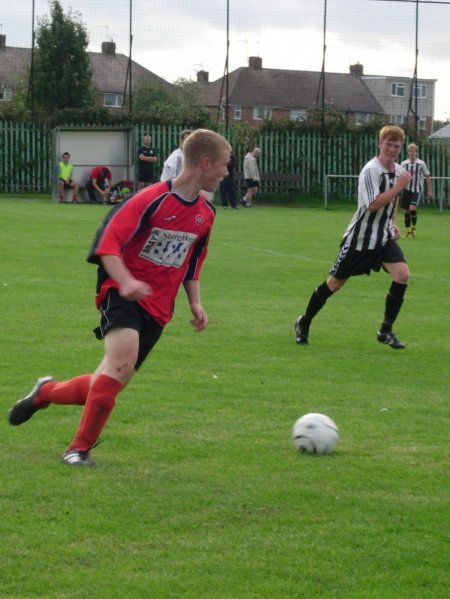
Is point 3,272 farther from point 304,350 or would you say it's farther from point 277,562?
point 277,562

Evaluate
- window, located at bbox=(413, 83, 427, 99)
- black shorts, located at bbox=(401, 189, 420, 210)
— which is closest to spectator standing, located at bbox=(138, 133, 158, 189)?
black shorts, located at bbox=(401, 189, 420, 210)

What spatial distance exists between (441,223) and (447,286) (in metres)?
16.2

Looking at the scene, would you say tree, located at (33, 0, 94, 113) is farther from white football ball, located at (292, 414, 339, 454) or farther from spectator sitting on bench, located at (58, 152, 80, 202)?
white football ball, located at (292, 414, 339, 454)

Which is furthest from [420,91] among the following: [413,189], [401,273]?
[401,273]

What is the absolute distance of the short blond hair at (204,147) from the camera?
5.91 meters

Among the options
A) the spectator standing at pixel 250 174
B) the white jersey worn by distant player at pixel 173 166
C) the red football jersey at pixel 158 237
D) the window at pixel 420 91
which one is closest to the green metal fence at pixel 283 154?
the window at pixel 420 91

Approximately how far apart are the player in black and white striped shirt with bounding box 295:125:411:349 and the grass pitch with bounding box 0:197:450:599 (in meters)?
0.30

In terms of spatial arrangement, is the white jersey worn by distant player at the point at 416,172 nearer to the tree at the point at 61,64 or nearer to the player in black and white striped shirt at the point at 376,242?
the player in black and white striped shirt at the point at 376,242

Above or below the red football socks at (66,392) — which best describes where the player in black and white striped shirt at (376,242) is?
above

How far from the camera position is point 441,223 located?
1240 inches

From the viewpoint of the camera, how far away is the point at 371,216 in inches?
414

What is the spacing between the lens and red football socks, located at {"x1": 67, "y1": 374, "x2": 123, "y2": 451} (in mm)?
5867

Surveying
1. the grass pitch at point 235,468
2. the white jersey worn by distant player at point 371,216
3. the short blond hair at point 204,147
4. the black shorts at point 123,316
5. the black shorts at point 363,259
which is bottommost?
the grass pitch at point 235,468

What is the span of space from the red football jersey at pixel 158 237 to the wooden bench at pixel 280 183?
1285 inches
